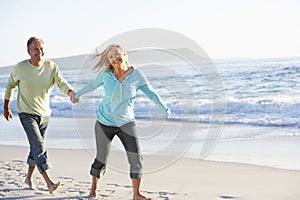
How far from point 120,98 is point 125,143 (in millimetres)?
431

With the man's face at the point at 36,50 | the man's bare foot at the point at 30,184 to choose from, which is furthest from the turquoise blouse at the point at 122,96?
the man's bare foot at the point at 30,184

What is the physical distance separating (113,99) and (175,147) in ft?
13.0

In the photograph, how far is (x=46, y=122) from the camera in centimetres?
470

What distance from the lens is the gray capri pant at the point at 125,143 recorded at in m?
4.20

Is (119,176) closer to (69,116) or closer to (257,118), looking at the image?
(257,118)

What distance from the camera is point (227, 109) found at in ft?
45.3

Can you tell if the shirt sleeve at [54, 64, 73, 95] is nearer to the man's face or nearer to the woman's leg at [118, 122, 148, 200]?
the man's face

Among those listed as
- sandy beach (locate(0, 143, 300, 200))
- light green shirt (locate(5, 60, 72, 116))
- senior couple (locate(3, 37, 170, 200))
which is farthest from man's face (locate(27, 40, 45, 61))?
sandy beach (locate(0, 143, 300, 200))

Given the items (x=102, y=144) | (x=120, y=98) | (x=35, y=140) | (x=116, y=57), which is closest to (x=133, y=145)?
(x=102, y=144)

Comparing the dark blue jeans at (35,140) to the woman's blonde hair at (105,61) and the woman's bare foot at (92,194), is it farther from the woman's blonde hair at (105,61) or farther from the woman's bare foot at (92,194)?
the woman's blonde hair at (105,61)

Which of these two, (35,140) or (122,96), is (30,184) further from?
(122,96)

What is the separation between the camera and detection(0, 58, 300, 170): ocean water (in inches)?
→ 290

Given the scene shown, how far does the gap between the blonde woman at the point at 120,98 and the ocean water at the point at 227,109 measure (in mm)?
1571

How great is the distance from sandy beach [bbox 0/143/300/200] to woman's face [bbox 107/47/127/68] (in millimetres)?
1389
